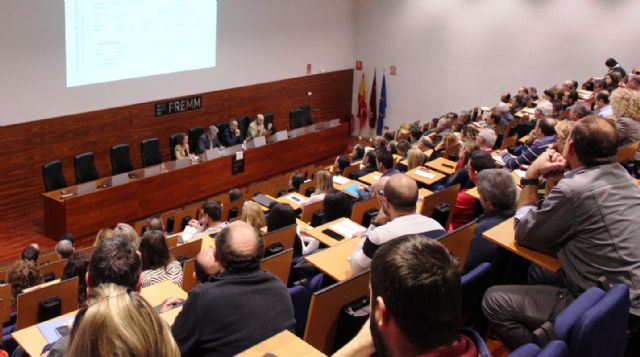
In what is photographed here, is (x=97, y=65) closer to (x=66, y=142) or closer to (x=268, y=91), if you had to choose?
(x=66, y=142)

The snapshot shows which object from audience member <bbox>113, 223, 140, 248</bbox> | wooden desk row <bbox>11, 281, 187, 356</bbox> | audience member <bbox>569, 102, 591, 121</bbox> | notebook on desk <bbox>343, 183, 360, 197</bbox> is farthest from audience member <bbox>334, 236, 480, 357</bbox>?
notebook on desk <bbox>343, 183, 360, 197</bbox>

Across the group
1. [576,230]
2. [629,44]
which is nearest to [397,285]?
[576,230]

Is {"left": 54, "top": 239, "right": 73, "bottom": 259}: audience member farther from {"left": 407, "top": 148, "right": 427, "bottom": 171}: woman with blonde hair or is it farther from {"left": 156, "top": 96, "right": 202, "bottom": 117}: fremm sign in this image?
{"left": 156, "top": 96, "right": 202, "bottom": 117}: fremm sign

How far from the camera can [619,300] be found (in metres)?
2.21

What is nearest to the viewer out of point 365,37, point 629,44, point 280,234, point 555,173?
point 555,173

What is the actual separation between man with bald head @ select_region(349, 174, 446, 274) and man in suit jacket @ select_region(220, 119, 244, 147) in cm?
850

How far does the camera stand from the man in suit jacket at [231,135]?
11766mm

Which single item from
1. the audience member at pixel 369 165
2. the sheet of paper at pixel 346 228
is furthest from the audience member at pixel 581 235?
the audience member at pixel 369 165

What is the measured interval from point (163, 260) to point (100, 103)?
22.5 ft

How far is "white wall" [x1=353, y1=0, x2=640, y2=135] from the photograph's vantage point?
1188 cm

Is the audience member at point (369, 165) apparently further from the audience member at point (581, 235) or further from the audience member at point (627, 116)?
the audience member at point (581, 235)

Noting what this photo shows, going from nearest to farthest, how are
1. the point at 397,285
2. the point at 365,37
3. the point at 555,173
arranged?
the point at 397,285 < the point at 555,173 < the point at 365,37

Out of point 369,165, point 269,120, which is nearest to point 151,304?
point 369,165

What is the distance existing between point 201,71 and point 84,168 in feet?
11.1
